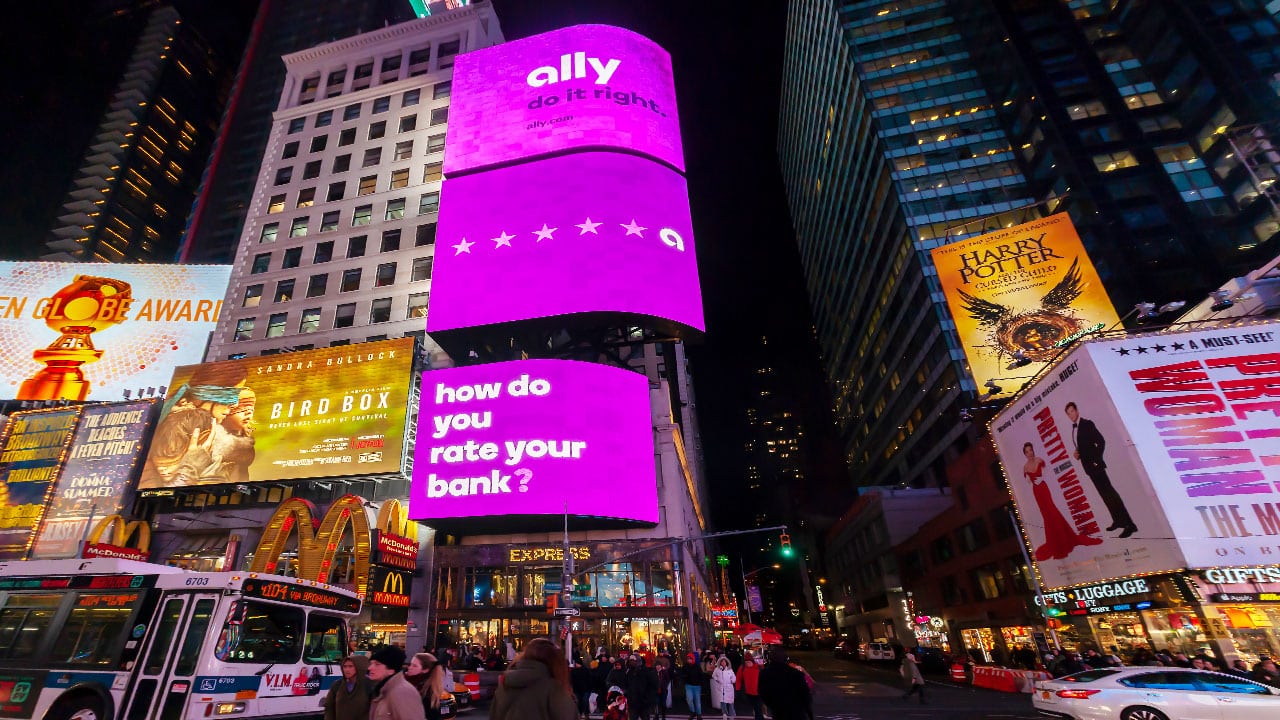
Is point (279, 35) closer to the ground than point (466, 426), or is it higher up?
higher up

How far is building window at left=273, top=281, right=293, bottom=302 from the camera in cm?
4606

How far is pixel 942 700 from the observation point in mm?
23391

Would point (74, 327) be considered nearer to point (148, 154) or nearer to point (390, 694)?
point (390, 694)

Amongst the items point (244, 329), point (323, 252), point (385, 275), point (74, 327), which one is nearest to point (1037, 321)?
point (385, 275)

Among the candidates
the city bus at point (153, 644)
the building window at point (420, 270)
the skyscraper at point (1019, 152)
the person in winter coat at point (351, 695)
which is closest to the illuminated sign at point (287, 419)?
the building window at point (420, 270)

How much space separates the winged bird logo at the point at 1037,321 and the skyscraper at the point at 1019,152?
64.0 feet

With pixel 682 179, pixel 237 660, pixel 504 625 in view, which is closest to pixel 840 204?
pixel 682 179

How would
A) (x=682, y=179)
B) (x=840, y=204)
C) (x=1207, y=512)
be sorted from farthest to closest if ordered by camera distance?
(x=840, y=204)
(x=682, y=179)
(x=1207, y=512)

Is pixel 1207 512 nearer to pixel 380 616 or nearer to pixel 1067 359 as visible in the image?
pixel 1067 359

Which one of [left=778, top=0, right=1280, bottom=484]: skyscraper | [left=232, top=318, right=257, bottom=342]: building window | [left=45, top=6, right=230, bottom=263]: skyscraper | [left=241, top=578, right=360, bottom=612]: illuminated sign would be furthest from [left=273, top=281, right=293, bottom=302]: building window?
[left=45, top=6, right=230, bottom=263]: skyscraper

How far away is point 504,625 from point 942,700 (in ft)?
71.1

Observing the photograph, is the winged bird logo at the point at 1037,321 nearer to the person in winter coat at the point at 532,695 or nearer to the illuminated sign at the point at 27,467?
the person in winter coat at the point at 532,695

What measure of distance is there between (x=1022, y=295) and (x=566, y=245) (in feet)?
95.4

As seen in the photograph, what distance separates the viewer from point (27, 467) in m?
39.9
